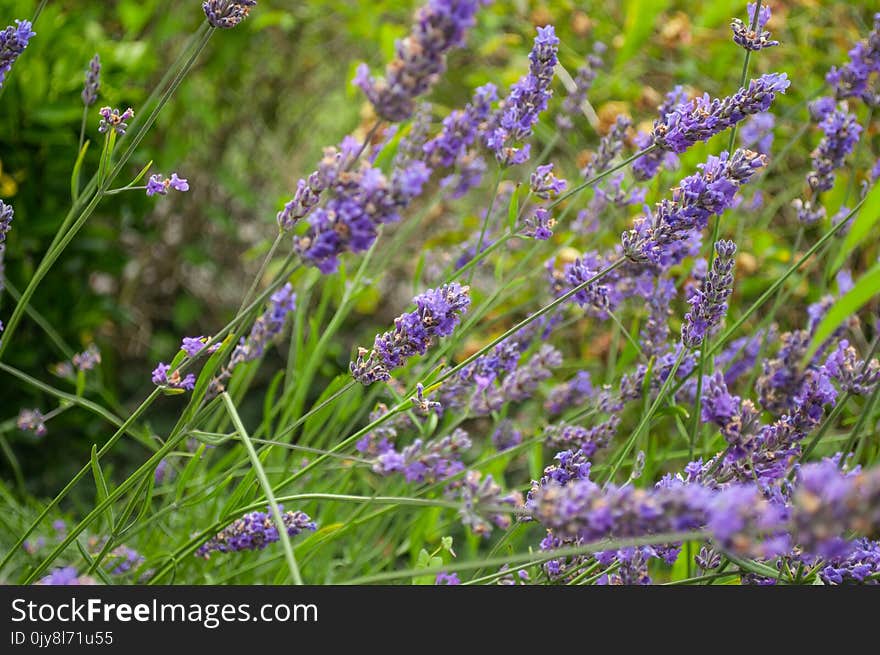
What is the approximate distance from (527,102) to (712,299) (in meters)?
0.37

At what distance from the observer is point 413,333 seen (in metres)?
0.97

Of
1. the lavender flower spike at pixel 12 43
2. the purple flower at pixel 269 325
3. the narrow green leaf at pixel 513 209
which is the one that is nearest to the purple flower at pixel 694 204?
the narrow green leaf at pixel 513 209

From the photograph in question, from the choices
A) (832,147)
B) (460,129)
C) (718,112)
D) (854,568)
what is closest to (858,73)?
(832,147)

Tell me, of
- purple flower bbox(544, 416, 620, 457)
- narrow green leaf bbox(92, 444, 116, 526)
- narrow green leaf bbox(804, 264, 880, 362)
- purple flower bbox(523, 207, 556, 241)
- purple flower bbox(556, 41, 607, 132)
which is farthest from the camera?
purple flower bbox(556, 41, 607, 132)

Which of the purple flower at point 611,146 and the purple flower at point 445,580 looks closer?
the purple flower at point 445,580

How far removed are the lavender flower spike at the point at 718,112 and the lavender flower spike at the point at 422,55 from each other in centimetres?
37

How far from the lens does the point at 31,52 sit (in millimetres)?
1851

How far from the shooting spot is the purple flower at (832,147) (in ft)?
4.32

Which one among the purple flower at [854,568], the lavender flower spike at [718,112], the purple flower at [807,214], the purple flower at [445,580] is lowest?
the purple flower at [854,568]

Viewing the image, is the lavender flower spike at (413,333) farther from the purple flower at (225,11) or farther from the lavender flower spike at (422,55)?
the purple flower at (225,11)

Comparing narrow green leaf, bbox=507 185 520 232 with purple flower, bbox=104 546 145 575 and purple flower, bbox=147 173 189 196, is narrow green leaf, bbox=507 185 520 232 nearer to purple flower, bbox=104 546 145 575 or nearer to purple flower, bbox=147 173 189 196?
purple flower, bbox=147 173 189 196

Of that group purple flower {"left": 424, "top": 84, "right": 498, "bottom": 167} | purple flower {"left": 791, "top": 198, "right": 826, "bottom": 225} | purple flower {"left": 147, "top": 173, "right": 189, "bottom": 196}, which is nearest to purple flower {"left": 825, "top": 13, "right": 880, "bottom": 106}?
purple flower {"left": 791, "top": 198, "right": 826, "bottom": 225}

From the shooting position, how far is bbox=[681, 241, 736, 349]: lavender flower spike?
104 centimetres

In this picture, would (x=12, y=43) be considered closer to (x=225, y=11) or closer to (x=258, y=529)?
(x=225, y=11)
